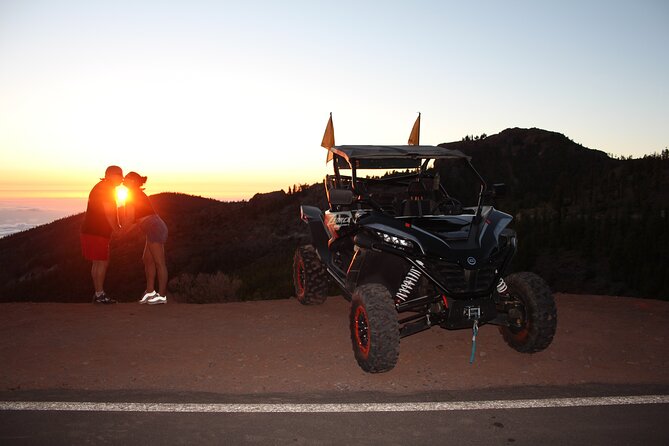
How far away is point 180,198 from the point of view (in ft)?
270

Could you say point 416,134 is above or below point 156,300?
above

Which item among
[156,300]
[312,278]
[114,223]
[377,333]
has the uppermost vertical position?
[114,223]

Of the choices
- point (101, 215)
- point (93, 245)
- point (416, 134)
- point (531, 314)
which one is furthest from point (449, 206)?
point (93, 245)

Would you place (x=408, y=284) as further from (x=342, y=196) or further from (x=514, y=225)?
(x=514, y=225)

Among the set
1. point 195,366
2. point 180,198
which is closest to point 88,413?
point 195,366

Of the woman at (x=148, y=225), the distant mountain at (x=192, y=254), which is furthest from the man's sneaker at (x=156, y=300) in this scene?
the distant mountain at (x=192, y=254)

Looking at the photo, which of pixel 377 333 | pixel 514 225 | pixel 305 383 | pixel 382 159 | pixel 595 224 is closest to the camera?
pixel 305 383

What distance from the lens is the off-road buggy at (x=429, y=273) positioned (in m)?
5.76

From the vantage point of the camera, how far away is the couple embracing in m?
8.92

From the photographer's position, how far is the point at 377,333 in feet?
18.5

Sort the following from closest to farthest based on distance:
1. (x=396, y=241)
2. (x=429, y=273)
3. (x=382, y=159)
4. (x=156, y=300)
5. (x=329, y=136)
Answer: (x=429, y=273), (x=396, y=241), (x=382, y=159), (x=329, y=136), (x=156, y=300)

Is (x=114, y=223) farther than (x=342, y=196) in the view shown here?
A: Yes

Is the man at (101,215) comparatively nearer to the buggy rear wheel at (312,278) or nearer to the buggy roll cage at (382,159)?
the buggy rear wheel at (312,278)

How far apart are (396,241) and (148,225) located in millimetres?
4542
